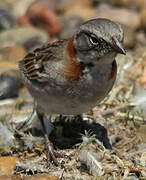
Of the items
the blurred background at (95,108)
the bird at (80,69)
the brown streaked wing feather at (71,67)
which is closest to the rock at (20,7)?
the blurred background at (95,108)

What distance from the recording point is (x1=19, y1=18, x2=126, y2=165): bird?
16.2 ft

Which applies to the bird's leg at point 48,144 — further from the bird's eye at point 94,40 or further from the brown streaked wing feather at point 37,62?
the bird's eye at point 94,40

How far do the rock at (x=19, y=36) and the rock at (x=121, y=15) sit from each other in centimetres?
131

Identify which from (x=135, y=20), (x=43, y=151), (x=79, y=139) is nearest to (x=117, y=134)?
(x=79, y=139)

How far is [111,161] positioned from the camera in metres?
5.55

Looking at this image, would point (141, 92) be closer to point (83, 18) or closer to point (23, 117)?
point (23, 117)

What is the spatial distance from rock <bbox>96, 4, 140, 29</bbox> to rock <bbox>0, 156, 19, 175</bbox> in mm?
5356

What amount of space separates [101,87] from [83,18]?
5.55 meters

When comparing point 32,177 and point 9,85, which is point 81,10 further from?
point 32,177

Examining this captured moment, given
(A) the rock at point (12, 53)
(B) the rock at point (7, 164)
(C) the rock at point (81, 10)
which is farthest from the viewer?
(C) the rock at point (81, 10)

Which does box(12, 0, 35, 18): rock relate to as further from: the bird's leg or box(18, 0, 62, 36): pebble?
the bird's leg

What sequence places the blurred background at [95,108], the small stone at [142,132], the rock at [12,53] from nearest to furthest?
the blurred background at [95,108] < the small stone at [142,132] < the rock at [12,53]

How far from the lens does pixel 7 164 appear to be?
216 inches

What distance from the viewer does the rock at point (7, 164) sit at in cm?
540
